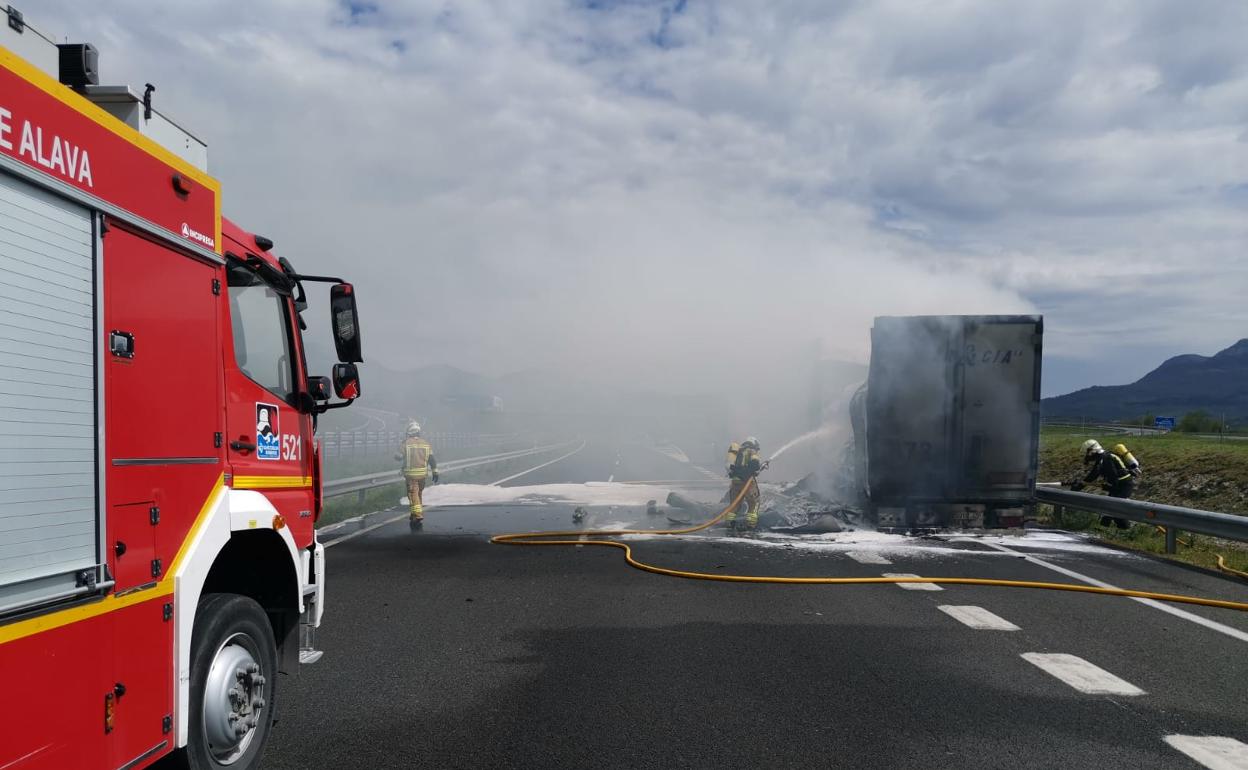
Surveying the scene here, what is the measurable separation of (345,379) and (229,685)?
1.78 m

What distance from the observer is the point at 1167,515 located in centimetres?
1089

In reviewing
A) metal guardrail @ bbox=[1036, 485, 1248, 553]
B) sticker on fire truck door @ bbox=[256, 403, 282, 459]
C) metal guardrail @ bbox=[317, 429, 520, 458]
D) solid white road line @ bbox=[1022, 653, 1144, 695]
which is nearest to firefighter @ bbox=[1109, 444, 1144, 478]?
metal guardrail @ bbox=[1036, 485, 1248, 553]

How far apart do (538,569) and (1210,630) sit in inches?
245

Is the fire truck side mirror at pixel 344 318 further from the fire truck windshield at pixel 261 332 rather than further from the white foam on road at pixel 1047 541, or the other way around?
the white foam on road at pixel 1047 541

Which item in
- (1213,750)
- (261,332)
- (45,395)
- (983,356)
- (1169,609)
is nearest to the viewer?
(45,395)

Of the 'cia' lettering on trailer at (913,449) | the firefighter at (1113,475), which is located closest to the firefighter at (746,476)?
the 'cia' lettering on trailer at (913,449)

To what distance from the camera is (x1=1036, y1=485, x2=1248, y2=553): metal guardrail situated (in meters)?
9.81

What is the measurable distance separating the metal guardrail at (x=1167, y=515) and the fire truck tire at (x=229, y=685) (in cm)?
1000

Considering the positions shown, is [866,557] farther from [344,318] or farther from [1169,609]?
[344,318]

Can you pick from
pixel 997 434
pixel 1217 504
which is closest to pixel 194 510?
pixel 997 434

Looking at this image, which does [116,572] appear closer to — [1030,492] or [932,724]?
[932,724]

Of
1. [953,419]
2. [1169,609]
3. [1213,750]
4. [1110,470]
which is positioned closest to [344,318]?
[1213,750]

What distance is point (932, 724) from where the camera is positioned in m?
4.70

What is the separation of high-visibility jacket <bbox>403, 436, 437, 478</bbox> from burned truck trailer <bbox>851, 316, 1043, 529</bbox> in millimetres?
6839
